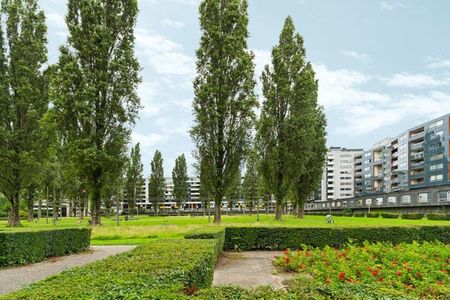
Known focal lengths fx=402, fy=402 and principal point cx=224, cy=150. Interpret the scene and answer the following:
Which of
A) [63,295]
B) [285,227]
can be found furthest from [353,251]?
[63,295]

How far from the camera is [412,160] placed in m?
91.7

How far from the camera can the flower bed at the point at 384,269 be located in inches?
315

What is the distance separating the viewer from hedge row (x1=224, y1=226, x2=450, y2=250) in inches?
822

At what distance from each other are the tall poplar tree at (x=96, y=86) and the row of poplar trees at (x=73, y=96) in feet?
0.24

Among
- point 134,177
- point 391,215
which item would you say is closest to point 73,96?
point 391,215

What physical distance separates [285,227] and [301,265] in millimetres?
8939

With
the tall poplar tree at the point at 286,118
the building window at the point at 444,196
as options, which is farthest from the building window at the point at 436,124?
the tall poplar tree at the point at 286,118

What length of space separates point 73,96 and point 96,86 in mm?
1882

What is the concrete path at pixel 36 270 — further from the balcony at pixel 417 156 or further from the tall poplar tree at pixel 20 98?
the balcony at pixel 417 156

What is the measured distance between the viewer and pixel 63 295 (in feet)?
15.1

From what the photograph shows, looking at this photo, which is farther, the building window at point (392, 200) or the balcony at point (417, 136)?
the balcony at point (417, 136)

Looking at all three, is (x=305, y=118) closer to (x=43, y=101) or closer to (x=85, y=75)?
(x=85, y=75)

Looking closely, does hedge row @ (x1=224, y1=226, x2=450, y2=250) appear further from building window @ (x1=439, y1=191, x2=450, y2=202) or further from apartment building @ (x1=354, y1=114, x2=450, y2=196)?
apartment building @ (x1=354, y1=114, x2=450, y2=196)

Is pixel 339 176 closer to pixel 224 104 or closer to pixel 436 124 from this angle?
pixel 436 124
